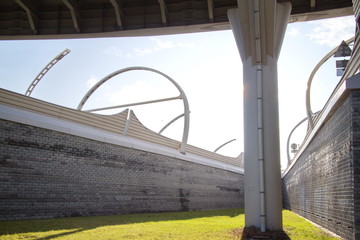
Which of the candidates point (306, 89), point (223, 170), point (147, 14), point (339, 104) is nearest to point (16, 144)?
point (147, 14)

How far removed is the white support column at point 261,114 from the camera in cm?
1015

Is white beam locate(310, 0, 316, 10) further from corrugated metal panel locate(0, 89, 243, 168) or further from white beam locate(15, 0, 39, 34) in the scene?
white beam locate(15, 0, 39, 34)

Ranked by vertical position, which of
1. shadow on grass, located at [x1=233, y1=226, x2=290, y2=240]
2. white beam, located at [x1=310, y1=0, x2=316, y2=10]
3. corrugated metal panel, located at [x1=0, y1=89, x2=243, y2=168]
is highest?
white beam, located at [x1=310, y1=0, x2=316, y2=10]

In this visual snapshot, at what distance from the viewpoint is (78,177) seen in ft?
46.0

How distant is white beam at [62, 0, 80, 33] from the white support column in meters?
7.16

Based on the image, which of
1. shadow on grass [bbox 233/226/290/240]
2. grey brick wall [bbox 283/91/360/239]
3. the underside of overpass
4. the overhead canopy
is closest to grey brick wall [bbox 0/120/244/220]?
the overhead canopy

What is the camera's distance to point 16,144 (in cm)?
1185

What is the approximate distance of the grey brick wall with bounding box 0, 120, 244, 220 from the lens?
11.8 metres

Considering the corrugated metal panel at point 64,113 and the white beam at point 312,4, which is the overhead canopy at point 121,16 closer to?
the white beam at point 312,4

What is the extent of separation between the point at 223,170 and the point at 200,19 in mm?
14692

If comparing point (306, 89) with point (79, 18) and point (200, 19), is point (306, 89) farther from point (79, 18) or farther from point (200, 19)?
point (79, 18)

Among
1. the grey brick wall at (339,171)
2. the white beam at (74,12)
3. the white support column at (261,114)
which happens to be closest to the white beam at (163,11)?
the white beam at (74,12)

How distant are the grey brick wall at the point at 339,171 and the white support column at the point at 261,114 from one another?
124 cm

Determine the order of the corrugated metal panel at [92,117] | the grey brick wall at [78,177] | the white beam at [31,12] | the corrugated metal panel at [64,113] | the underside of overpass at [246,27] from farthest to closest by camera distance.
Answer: the white beam at [31,12]
the corrugated metal panel at [92,117]
the corrugated metal panel at [64,113]
the grey brick wall at [78,177]
the underside of overpass at [246,27]
